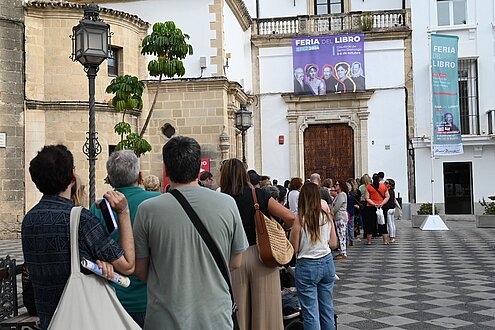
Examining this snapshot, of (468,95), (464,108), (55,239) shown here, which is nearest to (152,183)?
(55,239)

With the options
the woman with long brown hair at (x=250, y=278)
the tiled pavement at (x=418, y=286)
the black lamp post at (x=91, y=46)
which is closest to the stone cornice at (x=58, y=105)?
the tiled pavement at (x=418, y=286)

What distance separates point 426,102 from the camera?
22.6 m

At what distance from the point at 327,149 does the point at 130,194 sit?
20071 mm

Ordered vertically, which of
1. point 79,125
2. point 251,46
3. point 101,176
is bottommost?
point 101,176

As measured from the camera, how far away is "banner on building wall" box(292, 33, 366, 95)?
74.1ft

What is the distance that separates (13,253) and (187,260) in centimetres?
1069

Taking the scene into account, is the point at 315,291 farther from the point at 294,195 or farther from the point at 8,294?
the point at 294,195

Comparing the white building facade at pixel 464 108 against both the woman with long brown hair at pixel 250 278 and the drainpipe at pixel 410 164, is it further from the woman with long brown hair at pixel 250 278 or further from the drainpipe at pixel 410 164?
the woman with long brown hair at pixel 250 278

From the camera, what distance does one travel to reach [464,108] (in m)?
22.9

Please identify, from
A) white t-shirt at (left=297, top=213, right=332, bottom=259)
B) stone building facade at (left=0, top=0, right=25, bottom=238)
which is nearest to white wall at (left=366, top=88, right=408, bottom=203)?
stone building facade at (left=0, top=0, right=25, bottom=238)

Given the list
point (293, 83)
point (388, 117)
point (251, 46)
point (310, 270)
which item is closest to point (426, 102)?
point (388, 117)

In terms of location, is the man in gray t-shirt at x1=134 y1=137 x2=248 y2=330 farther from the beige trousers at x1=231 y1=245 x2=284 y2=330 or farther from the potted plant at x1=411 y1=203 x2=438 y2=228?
the potted plant at x1=411 y1=203 x2=438 y2=228

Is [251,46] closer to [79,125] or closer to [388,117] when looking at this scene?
[388,117]

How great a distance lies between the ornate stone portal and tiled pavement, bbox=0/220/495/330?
330 inches
